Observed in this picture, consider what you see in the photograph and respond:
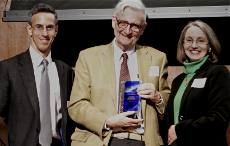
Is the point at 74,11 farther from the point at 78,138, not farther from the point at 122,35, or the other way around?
the point at 78,138

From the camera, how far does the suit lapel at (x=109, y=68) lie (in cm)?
239

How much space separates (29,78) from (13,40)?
116 centimetres

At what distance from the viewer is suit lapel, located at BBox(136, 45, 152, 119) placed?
8.02ft

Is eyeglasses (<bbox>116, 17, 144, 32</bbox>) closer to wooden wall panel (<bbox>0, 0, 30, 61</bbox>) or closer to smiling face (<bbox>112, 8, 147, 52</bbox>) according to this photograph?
smiling face (<bbox>112, 8, 147, 52</bbox>)

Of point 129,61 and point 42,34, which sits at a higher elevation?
point 42,34

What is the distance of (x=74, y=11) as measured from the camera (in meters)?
2.93

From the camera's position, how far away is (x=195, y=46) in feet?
8.03

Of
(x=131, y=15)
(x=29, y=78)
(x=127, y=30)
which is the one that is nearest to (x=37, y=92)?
(x=29, y=78)

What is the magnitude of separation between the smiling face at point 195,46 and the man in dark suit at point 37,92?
1094 millimetres

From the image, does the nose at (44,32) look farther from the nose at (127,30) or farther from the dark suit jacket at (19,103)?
the nose at (127,30)

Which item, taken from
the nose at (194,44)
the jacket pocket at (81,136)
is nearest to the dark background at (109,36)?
the nose at (194,44)

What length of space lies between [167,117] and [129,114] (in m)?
0.45

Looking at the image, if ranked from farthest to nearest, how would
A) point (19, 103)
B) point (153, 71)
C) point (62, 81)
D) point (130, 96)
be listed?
point (62, 81), point (153, 71), point (19, 103), point (130, 96)

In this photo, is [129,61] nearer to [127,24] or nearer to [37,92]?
[127,24]
